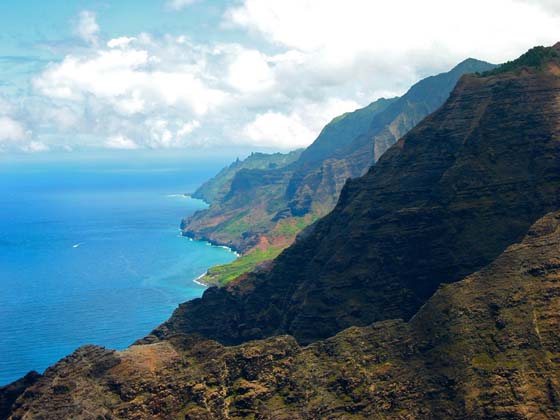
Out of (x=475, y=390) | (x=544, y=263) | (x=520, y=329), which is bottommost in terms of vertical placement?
(x=475, y=390)

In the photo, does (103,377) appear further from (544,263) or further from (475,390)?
(544,263)

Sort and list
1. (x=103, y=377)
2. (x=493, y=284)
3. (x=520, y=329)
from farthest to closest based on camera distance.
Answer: (x=493, y=284) < (x=520, y=329) < (x=103, y=377)

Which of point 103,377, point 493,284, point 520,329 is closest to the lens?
point 103,377

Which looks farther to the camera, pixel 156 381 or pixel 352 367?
pixel 352 367

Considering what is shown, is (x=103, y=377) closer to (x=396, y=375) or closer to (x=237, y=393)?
→ (x=237, y=393)

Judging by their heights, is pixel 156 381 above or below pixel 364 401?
above

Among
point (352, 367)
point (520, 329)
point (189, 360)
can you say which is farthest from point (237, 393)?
point (520, 329)
